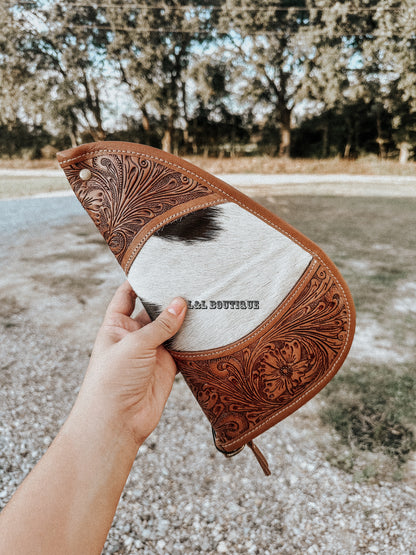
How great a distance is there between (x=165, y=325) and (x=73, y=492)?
1.57 feet

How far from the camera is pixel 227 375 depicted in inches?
48.2

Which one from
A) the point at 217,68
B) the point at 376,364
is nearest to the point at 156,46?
the point at 217,68

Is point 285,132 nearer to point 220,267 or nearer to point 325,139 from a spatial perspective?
point 325,139

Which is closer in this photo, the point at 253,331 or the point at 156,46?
the point at 253,331

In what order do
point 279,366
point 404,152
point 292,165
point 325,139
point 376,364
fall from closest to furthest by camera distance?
1. point 279,366
2. point 376,364
3. point 292,165
4. point 404,152
5. point 325,139

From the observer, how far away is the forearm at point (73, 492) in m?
0.76

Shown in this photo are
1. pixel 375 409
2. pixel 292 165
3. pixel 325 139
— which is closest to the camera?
pixel 375 409

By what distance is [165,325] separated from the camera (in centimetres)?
114

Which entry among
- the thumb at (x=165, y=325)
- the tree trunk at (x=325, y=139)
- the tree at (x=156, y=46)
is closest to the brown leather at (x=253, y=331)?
the thumb at (x=165, y=325)

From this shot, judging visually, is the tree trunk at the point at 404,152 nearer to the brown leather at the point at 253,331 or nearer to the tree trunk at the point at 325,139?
the tree trunk at the point at 325,139

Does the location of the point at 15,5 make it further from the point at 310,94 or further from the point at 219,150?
the point at 310,94

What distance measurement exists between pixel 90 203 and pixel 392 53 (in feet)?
60.1

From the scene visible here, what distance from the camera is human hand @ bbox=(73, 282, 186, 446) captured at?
1.04m

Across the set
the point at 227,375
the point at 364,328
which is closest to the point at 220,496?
the point at 227,375
